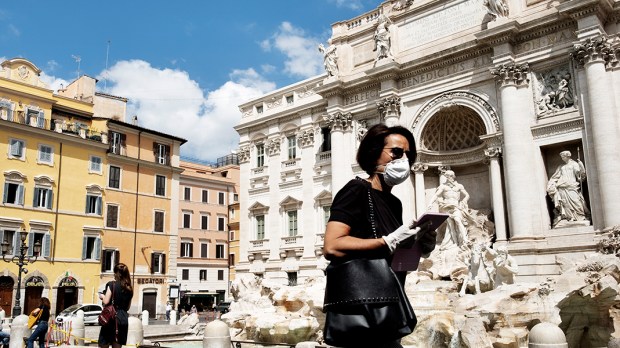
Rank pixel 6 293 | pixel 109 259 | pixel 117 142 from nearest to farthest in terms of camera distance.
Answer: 1. pixel 6 293
2. pixel 109 259
3. pixel 117 142

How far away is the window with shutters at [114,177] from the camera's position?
40719 mm

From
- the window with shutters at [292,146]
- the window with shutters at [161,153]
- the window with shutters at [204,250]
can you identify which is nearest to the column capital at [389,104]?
the window with shutters at [292,146]

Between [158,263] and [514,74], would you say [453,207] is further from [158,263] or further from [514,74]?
[158,263]

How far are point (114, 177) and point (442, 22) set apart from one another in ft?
86.4

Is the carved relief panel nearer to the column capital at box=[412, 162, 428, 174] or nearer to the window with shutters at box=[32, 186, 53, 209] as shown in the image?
the column capital at box=[412, 162, 428, 174]

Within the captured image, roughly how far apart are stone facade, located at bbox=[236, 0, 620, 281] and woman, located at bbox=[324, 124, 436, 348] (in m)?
18.8

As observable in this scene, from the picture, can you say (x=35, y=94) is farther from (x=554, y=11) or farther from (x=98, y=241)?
(x=554, y=11)

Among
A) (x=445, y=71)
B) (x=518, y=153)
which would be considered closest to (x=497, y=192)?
(x=518, y=153)

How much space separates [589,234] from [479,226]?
4379 mm

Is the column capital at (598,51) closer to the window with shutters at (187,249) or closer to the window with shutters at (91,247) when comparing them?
the window with shutters at (91,247)

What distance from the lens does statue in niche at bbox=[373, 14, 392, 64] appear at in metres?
27.2

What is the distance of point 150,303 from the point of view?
41406 mm

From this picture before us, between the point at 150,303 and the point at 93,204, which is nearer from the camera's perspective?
the point at 93,204

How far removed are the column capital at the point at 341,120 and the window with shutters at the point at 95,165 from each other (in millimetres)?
19582
